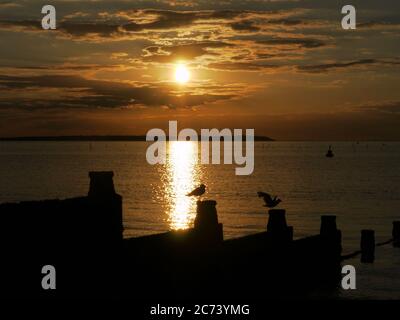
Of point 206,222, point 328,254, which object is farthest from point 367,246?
point 206,222

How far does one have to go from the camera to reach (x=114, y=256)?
1906 cm

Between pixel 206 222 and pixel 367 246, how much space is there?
1592cm

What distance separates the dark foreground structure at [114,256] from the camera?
17.2 metres

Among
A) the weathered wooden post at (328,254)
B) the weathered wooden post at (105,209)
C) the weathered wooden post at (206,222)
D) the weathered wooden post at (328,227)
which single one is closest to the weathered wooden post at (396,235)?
the weathered wooden post at (328,254)

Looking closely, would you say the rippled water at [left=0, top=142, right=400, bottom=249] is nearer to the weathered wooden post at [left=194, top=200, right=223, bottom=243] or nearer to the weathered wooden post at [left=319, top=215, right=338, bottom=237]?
the weathered wooden post at [left=319, top=215, right=338, bottom=237]

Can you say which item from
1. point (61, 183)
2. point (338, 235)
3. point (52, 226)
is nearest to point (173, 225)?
point (338, 235)

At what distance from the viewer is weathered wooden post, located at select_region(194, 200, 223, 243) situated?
22.0m

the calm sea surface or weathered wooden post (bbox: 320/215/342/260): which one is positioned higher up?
the calm sea surface

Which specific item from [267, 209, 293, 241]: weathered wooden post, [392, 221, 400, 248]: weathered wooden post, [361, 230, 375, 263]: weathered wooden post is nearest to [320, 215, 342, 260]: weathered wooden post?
[361, 230, 375, 263]: weathered wooden post

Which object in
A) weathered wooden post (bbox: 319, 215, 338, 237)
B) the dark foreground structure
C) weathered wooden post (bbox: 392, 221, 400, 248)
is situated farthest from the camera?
weathered wooden post (bbox: 392, 221, 400, 248)

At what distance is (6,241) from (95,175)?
4.32 m

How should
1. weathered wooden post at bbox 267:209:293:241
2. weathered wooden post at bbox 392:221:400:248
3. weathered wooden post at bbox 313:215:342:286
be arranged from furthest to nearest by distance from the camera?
weathered wooden post at bbox 392:221:400:248, weathered wooden post at bbox 313:215:342:286, weathered wooden post at bbox 267:209:293:241

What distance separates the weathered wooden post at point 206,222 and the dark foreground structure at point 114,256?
0.03 metres

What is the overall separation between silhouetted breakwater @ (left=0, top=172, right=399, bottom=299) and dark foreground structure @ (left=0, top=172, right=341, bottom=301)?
0.9 inches
